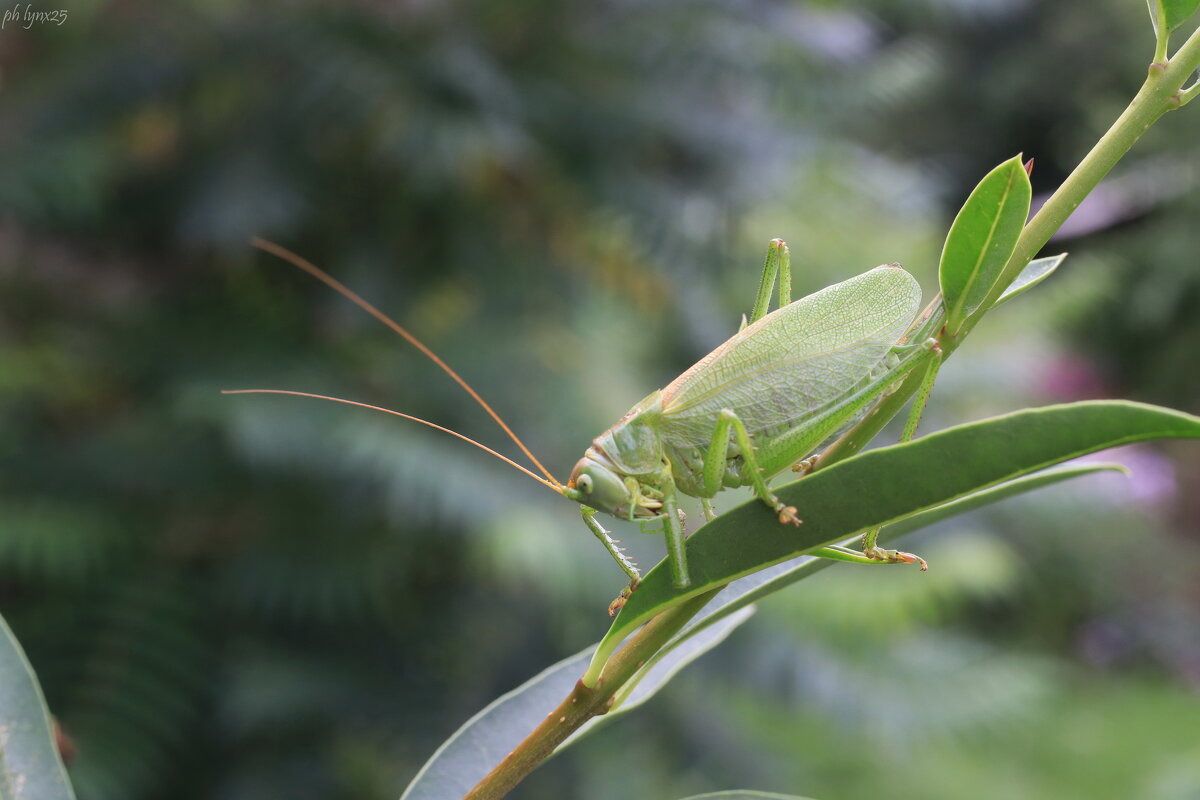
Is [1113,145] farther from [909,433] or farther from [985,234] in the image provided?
[909,433]

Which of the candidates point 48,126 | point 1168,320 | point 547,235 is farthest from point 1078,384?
point 48,126

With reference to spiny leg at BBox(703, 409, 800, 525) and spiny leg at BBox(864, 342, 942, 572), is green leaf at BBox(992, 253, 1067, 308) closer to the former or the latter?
spiny leg at BBox(864, 342, 942, 572)
